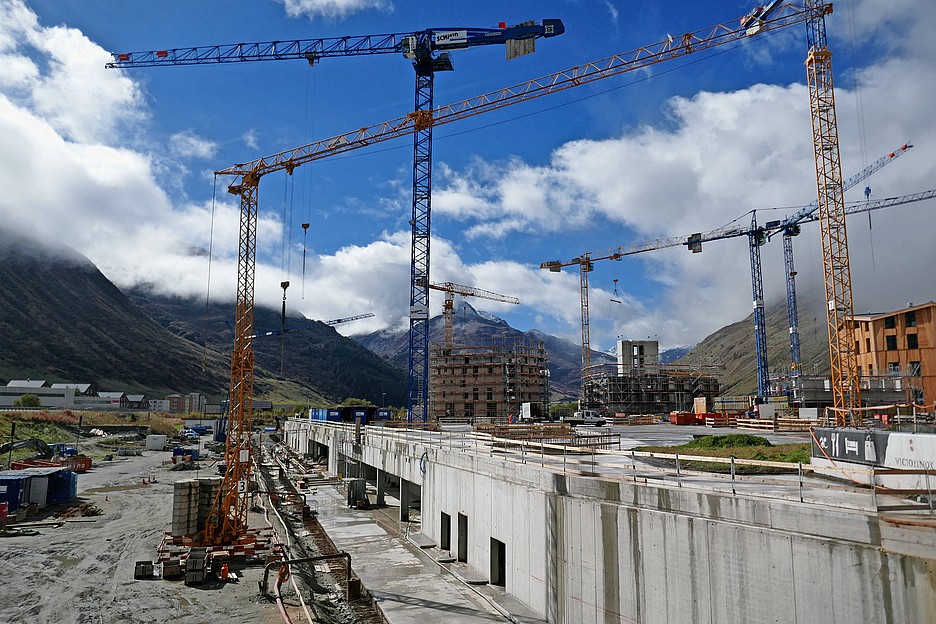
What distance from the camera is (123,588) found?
24.2 m

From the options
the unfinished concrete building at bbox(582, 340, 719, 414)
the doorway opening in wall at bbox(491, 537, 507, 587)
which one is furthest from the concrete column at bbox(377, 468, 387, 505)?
the unfinished concrete building at bbox(582, 340, 719, 414)

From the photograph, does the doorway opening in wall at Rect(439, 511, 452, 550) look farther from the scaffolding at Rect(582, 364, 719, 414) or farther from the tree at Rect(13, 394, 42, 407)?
the tree at Rect(13, 394, 42, 407)

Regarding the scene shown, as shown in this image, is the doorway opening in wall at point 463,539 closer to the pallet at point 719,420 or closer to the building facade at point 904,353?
the pallet at point 719,420

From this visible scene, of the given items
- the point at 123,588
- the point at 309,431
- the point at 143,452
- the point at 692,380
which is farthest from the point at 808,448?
the point at 692,380

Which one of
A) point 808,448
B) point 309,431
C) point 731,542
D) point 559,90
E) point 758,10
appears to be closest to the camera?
point 731,542

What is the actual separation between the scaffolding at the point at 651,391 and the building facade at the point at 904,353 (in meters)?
51.5

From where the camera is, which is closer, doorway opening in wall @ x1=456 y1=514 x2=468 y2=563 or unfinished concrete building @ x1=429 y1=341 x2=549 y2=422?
doorway opening in wall @ x1=456 y1=514 x2=468 y2=563

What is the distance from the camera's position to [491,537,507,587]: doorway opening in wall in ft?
71.4

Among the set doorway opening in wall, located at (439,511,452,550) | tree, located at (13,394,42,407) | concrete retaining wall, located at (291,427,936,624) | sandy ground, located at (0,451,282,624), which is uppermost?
tree, located at (13,394,42,407)

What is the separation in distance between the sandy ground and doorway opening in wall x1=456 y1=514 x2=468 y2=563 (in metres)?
7.43

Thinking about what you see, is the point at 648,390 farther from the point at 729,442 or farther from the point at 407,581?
the point at 407,581

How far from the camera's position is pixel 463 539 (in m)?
25.0

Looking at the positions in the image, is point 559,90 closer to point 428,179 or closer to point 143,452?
point 428,179

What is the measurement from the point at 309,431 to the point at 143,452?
1270 inches
